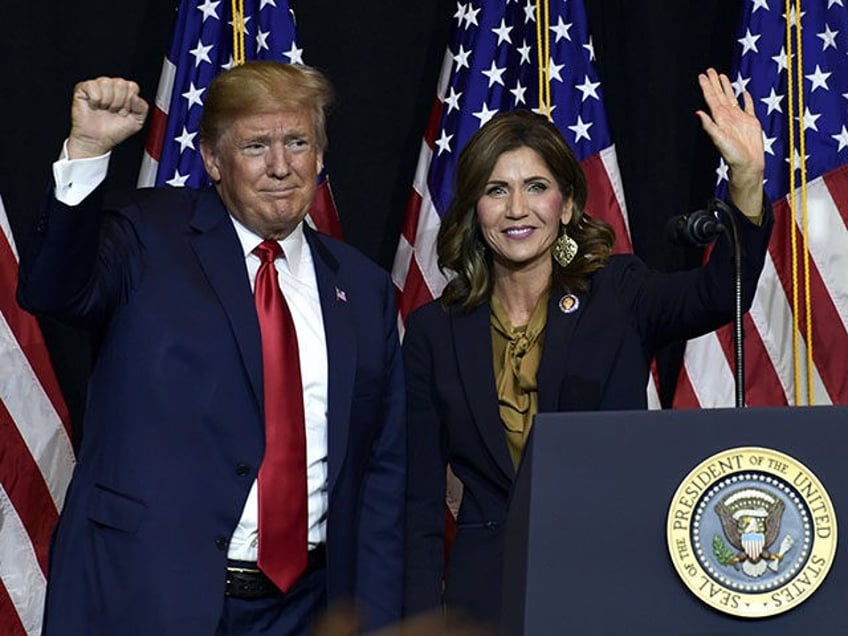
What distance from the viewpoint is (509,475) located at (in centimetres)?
270

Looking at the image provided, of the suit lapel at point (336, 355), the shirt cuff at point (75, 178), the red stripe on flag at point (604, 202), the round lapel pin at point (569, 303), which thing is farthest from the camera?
the red stripe on flag at point (604, 202)

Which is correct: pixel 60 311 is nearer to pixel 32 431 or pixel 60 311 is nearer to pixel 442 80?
pixel 32 431

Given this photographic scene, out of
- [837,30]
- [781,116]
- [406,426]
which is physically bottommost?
[406,426]

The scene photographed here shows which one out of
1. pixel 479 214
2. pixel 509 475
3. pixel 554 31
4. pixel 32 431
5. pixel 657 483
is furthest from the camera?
pixel 554 31

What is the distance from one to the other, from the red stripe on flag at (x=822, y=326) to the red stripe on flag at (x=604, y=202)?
40 cm

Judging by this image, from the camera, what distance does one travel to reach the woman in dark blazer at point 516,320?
269cm

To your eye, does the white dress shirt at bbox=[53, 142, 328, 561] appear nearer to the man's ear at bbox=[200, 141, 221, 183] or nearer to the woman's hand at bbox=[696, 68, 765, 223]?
the man's ear at bbox=[200, 141, 221, 183]

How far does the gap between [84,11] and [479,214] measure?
159 centimetres

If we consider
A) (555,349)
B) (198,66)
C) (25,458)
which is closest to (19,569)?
(25,458)

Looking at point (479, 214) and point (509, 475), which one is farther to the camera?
point (479, 214)

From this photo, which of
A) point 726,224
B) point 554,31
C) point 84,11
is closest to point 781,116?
point 554,31

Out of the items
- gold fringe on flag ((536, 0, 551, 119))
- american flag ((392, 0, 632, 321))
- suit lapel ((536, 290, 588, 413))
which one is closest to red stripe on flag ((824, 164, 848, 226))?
american flag ((392, 0, 632, 321))

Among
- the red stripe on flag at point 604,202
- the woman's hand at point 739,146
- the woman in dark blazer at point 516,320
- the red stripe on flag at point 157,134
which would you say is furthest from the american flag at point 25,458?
the woman's hand at point 739,146

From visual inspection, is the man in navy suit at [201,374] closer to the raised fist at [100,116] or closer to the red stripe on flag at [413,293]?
the raised fist at [100,116]
